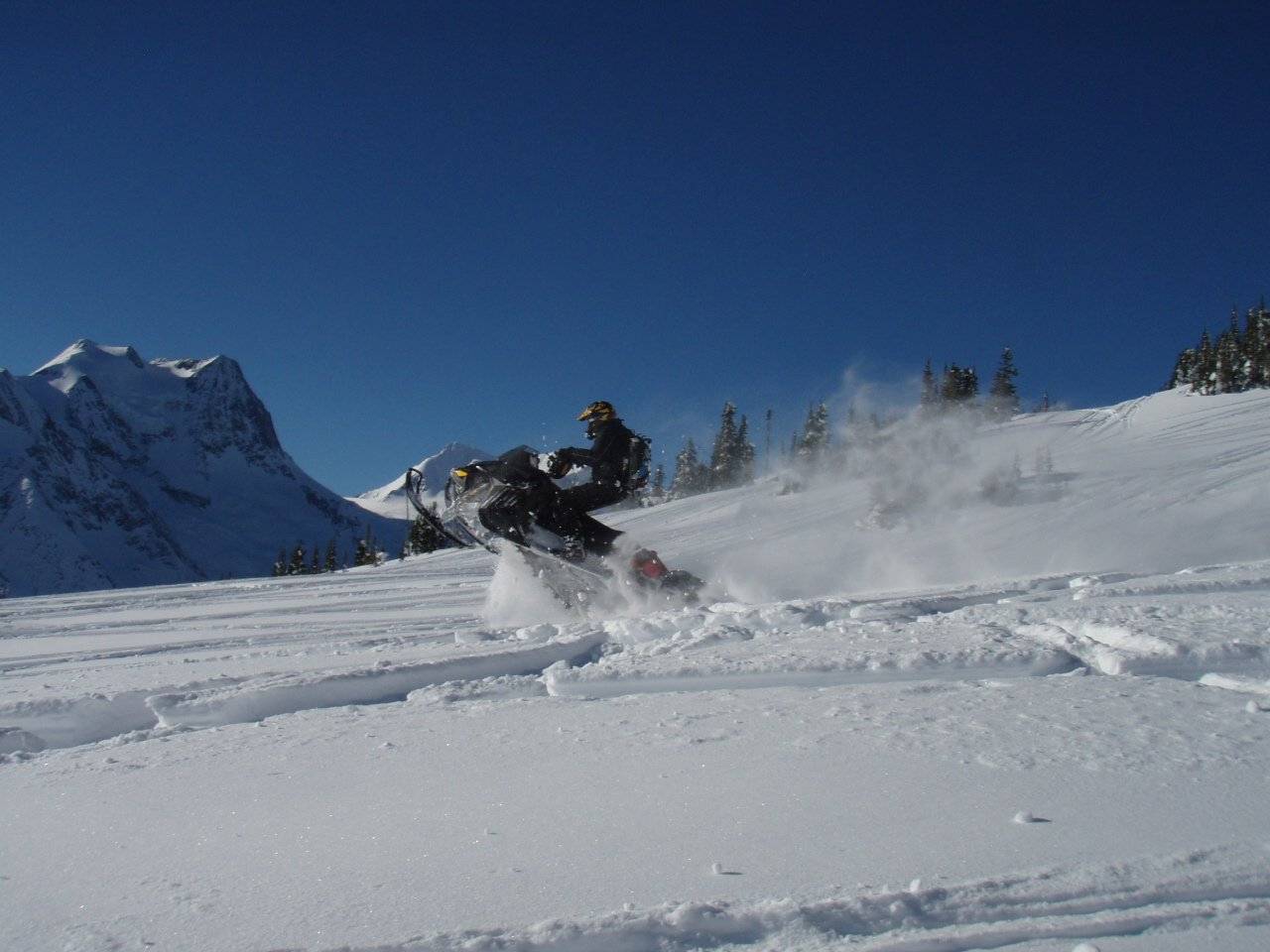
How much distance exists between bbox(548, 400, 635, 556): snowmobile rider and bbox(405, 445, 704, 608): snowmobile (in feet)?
0.28

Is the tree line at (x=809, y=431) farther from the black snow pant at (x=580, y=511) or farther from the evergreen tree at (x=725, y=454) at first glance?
the black snow pant at (x=580, y=511)

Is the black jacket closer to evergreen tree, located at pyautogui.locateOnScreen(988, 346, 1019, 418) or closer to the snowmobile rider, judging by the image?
the snowmobile rider

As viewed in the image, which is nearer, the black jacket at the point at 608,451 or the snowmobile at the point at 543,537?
the snowmobile at the point at 543,537

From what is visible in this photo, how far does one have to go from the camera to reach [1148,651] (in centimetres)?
436

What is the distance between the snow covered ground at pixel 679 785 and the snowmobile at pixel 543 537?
2.21m

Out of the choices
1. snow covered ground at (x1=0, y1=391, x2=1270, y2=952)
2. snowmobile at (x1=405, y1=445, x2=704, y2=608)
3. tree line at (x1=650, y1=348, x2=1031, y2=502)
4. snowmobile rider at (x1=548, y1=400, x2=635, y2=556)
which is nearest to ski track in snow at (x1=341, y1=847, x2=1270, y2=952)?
snow covered ground at (x1=0, y1=391, x2=1270, y2=952)

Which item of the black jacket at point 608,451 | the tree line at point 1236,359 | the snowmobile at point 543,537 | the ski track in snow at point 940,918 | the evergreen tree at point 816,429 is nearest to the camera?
the ski track in snow at point 940,918

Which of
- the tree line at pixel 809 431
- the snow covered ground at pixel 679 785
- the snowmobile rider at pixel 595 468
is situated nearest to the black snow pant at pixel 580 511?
the snowmobile rider at pixel 595 468

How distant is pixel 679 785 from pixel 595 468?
682 cm

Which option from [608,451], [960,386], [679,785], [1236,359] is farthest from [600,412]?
[1236,359]

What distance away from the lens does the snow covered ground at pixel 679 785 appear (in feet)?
6.65

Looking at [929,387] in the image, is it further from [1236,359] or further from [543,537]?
[543,537]

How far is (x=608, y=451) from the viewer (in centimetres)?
948

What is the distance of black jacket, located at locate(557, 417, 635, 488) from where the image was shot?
948cm
